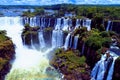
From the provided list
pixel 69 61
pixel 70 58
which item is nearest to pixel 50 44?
pixel 70 58

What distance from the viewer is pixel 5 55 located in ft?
111

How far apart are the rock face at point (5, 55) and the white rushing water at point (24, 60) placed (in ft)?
1.60

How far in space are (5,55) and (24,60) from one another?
2268 mm

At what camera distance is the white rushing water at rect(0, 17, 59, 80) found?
3034 cm

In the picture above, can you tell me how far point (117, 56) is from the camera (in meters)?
29.3

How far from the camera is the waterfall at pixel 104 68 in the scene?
28.4 meters

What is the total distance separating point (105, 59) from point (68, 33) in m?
10.2

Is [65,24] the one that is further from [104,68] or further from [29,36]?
[104,68]

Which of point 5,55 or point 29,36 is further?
point 29,36

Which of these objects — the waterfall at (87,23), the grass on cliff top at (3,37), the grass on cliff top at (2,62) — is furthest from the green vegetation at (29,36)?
the grass on cliff top at (2,62)

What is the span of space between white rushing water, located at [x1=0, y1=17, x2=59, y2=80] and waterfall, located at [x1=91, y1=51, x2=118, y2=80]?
376cm

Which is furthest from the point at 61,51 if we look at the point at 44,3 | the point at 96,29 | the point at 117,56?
the point at 44,3

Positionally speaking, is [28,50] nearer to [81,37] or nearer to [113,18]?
[81,37]

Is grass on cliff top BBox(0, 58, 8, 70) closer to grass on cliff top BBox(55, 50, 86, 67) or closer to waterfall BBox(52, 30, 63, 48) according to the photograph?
grass on cliff top BBox(55, 50, 86, 67)
